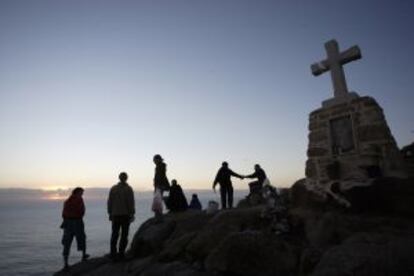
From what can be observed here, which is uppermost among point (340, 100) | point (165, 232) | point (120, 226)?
point (340, 100)

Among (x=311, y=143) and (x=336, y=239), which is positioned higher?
(x=311, y=143)

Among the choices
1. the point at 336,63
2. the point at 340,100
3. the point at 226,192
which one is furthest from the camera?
the point at 226,192

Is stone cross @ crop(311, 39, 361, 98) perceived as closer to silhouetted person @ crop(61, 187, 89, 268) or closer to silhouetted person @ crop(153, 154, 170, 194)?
silhouetted person @ crop(153, 154, 170, 194)

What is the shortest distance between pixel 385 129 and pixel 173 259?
8.09 metres

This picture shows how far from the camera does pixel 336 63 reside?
1227 centimetres

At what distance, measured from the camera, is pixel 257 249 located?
6715mm

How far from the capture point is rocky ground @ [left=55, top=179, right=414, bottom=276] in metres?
5.44

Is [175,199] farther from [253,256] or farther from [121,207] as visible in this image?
[253,256]

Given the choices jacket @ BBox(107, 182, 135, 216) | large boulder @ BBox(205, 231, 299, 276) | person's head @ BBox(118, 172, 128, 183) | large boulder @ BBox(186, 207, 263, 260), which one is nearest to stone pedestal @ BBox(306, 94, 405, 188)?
large boulder @ BBox(186, 207, 263, 260)

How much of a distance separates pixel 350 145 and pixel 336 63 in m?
3.67

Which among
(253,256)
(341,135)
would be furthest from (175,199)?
(341,135)

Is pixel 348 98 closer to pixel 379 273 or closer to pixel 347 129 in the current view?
pixel 347 129

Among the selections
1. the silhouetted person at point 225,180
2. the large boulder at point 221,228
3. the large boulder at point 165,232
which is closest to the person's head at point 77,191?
the large boulder at point 165,232

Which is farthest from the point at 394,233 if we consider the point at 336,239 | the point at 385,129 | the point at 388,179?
the point at 385,129
